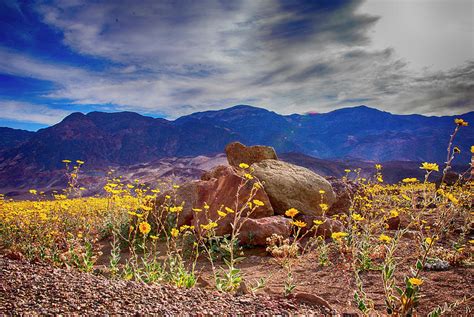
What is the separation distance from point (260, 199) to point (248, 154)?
153 inches

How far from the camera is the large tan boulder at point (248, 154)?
1222 cm

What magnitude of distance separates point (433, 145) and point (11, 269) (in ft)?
766

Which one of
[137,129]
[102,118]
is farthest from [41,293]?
[102,118]

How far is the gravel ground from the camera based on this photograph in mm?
2828

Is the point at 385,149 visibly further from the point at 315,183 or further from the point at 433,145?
the point at 315,183

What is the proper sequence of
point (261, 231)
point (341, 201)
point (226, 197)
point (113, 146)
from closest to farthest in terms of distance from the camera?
point (261, 231) → point (226, 197) → point (341, 201) → point (113, 146)

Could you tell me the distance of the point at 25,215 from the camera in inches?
322

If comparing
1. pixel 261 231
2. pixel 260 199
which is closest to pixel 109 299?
pixel 261 231

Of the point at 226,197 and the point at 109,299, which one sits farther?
the point at 226,197

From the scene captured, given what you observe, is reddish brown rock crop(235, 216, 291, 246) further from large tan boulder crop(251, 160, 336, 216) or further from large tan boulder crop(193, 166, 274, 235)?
large tan boulder crop(251, 160, 336, 216)

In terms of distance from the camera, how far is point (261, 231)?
7539 mm

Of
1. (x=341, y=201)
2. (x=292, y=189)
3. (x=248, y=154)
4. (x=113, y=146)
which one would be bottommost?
(x=341, y=201)

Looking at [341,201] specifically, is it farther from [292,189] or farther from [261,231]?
[261,231]

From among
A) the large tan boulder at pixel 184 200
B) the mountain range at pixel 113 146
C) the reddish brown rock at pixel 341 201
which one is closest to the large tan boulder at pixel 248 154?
the large tan boulder at pixel 184 200
